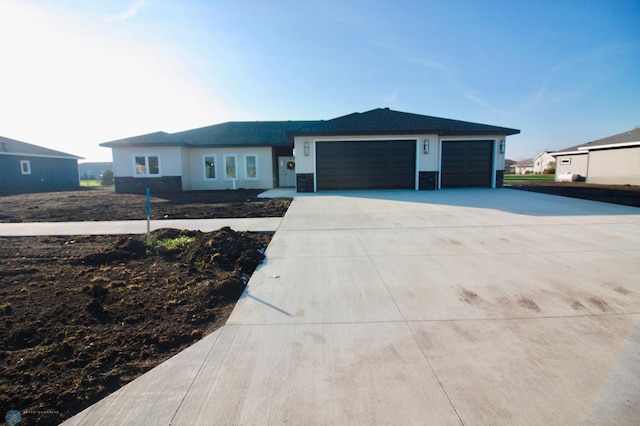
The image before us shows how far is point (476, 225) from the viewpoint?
25.7 feet

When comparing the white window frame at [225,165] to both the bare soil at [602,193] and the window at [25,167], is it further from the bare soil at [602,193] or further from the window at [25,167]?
the window at [25,167]

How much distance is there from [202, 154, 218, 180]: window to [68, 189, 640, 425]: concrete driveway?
15.5m

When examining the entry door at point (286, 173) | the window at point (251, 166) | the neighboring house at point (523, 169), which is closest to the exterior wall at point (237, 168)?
the window at point (251, 166)

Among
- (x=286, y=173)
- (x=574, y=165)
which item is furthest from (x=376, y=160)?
(x=574, y=165)

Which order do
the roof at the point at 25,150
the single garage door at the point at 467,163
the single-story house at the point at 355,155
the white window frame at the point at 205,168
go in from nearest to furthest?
the single-story house at the point at 355,155 < the single garage door at the point at 467,163 < the white window frame at the point at 205,168 < the roof at the point at 25,150

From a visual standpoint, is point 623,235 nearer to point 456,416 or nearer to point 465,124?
point 456,416

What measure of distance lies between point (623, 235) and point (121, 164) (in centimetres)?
2180

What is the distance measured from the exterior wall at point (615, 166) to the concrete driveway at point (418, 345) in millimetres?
20276

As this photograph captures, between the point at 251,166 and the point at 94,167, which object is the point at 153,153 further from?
the point at 94,167

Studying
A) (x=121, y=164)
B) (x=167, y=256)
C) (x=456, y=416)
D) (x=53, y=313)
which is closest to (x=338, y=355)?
(x=456, y=416)

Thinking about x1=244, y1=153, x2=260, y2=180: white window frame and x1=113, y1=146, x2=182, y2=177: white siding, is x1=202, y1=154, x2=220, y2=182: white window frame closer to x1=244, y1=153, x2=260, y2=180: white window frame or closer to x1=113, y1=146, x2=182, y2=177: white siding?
x1=113, y1=146, x2=182, y2=177: white siding

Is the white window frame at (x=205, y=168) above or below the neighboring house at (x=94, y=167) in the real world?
below

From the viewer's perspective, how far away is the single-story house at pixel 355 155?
16531mm

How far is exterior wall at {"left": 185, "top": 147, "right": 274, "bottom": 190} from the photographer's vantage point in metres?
19.8
